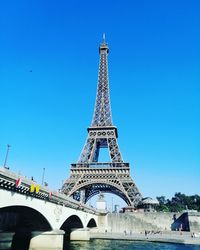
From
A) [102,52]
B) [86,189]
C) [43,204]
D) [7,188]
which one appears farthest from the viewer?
[102,52]

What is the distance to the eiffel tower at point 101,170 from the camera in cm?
6469

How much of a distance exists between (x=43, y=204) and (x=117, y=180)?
4162cm

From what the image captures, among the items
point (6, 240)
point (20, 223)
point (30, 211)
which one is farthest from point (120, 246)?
point (30, 211)

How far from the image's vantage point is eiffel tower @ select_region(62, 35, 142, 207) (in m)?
64.7

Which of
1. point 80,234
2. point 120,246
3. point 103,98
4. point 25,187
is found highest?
point 103,98

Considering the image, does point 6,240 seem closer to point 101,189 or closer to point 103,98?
point 101,189

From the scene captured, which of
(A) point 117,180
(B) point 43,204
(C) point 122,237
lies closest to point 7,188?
(B) point 43,204

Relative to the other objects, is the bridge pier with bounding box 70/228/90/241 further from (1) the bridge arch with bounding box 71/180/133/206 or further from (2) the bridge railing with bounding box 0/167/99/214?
(1) the bridge arch with bounding box 71/180/133/206

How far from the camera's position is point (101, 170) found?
68312 mm

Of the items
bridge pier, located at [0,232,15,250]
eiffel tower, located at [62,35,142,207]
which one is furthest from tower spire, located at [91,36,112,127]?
bridge pier, located at [0,232,15,250]

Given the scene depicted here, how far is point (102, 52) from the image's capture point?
96562 millimetres

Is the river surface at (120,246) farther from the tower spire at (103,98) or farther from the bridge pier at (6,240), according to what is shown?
the tower spire at (103,98)

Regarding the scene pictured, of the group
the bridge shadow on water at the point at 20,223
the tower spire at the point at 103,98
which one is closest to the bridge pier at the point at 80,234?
the bridge shadow on water at the point at 20,223

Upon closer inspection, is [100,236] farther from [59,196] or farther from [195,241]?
[59,196]
